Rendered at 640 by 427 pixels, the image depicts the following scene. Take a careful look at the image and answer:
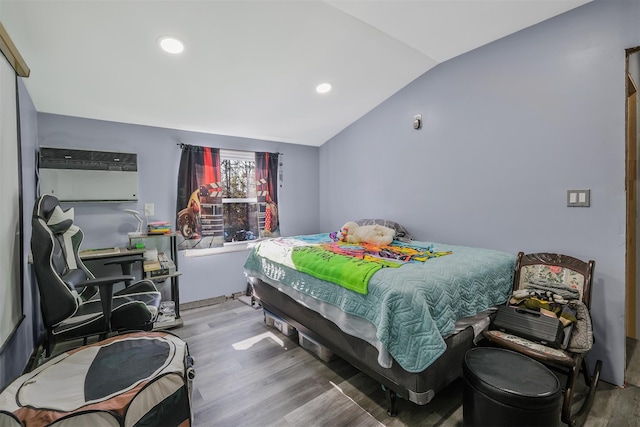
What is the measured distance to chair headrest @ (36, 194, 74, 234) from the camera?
5.66 ft

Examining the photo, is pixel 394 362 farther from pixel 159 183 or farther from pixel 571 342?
pixel 159 183

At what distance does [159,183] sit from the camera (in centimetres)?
327

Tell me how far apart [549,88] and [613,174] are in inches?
31.4

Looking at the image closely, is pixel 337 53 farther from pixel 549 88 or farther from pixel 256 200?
pixel 256 200

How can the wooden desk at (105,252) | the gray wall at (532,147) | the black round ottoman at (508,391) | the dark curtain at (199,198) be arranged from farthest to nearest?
the dark curtain at (199,198)
the wooden desk at (105,252)
the gray wall at (532,147)
the black round ottoman at (508,391)

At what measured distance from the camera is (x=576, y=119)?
210 centimetres

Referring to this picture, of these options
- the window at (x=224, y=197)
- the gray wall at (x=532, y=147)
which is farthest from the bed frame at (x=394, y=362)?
the window at (x=224, y=197)

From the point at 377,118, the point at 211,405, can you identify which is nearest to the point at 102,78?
the point at 211,405

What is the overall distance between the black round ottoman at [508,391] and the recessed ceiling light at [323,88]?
2635mm

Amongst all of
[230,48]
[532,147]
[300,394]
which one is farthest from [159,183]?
[532,147]

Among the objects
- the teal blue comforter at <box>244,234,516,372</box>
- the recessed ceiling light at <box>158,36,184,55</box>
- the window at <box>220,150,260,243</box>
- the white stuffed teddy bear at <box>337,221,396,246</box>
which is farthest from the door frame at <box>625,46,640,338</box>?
the window at <box>220,150,260,243</box>

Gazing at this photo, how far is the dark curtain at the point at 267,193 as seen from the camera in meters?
4.01

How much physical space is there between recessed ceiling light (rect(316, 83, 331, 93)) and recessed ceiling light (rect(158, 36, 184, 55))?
1.32 meters

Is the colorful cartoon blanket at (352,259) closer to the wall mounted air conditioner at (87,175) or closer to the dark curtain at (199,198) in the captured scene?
the dark curtain at (199,198)
